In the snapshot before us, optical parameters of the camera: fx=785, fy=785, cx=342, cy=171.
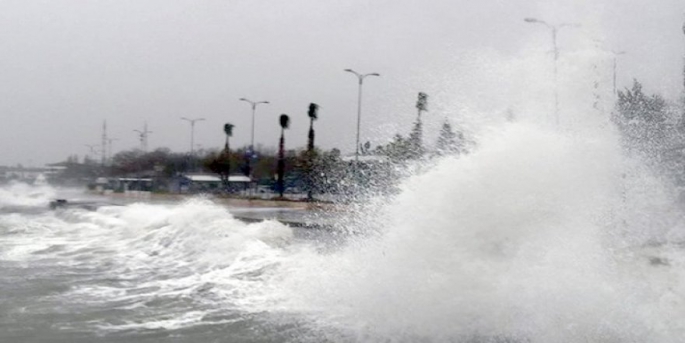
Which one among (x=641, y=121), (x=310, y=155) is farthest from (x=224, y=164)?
(x=641, y=121)

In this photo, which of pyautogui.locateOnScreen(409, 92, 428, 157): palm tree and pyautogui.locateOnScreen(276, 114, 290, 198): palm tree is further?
pyautogui.locateOnScreen(276, 114, 290, 198): palm tree

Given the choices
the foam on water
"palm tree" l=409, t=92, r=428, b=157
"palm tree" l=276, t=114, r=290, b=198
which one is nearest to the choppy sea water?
the foam on water

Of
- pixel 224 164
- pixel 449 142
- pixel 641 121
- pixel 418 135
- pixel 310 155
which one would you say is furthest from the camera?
pixel 224 164

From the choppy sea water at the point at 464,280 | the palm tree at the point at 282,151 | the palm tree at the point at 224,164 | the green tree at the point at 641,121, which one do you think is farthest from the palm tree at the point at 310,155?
the choppy sea water at the point at 464,280

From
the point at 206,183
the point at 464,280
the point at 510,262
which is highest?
the point at 510,262

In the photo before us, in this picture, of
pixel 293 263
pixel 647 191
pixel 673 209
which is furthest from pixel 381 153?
pixel 673 209

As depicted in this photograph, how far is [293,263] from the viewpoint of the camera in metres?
13.0

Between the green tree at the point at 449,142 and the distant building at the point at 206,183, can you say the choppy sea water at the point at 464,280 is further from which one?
the distant building at the point at 206,183

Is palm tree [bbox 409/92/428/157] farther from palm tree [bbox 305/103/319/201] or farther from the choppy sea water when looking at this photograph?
palm tree [bbox 305/103/319/201]

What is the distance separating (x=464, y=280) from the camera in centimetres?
796

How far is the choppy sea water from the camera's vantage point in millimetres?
7211

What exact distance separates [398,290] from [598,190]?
8.90 ft

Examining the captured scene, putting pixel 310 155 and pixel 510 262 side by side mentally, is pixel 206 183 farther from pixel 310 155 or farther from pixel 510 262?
pixel 510 262

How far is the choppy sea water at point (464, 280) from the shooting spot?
7211mm
